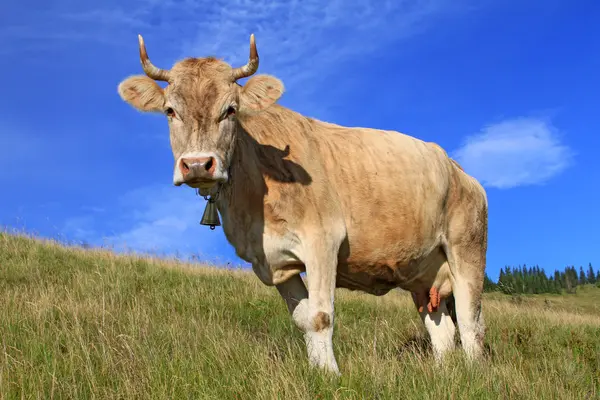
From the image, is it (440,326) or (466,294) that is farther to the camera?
(440,326)

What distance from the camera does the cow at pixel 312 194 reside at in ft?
15.4

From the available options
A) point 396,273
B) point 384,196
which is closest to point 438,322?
point 396,273

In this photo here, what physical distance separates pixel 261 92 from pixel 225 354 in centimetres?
240

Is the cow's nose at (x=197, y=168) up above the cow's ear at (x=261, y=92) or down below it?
below

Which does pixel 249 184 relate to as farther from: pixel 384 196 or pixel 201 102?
pixel 384 196

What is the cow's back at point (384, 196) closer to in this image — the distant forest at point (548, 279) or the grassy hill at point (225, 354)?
the grassy hill at point (225, 354)

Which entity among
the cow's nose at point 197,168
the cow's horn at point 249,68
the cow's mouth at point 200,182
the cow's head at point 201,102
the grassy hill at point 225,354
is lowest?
the grassy hill at point 225,354

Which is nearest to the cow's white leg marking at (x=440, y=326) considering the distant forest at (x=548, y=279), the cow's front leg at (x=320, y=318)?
the cow's front leg at (x=320, y=318)

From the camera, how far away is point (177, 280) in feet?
38.7

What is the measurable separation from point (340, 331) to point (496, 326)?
10.1 feet

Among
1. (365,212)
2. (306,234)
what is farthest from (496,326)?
(306,234)

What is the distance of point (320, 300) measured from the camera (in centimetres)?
481

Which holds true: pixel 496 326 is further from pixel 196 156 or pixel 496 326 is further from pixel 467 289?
pixel 196 156

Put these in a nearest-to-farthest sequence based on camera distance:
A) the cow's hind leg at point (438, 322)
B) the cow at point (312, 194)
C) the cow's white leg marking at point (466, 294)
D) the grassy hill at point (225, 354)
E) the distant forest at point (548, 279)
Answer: the grassy hill at point (225, 354) < the cow at point (312, 194) < the cow's white leg marking at point (466, 294) < the cow's hind leg at point (438, 322) < the distant forest at point (548, 279)
